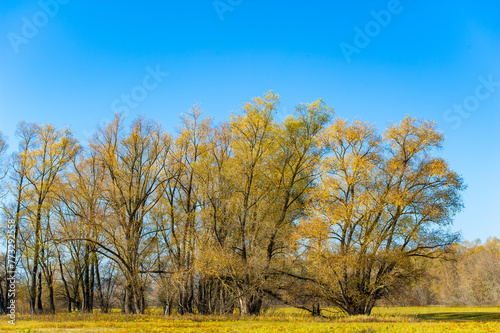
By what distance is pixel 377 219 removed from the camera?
24000mm

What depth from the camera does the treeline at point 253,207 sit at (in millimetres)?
23625

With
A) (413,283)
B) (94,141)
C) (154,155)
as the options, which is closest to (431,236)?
(413,283)

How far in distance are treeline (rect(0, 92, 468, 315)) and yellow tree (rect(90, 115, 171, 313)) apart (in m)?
0.11

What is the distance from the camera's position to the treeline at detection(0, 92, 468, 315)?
2362 centimetres

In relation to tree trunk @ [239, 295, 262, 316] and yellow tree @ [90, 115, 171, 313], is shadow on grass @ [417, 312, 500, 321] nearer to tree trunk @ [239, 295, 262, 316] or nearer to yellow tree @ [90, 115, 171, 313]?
tree trunk @ [239, 295, 262, 316]

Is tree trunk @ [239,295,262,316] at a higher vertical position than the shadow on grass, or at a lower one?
higher

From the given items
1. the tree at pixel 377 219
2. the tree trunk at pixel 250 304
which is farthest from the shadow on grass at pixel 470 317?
the tree trunk at pixel 250 304

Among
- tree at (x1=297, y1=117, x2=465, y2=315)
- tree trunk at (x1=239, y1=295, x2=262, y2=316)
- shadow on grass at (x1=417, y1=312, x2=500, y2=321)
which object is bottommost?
shadow on grass at (x1=417, y1=312, x2=500, y2=321)

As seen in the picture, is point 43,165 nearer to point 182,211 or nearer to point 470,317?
point 182,211

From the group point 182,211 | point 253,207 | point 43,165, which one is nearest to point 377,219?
point 253,207

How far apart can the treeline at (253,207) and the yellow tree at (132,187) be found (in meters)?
0.11

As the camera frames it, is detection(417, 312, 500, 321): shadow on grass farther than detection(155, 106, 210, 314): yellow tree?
No

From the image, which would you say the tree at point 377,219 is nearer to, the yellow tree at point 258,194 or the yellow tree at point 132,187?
the yellow tree at point 258,194

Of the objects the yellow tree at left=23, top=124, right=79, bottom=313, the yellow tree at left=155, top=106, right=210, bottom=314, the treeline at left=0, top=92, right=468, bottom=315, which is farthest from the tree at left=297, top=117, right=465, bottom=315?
the yellow tree at left=23, top=124, right=79, bottom=313
